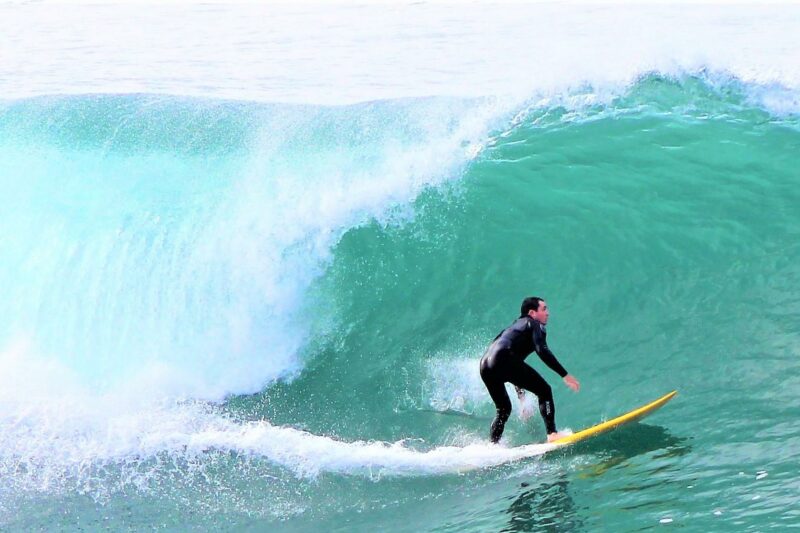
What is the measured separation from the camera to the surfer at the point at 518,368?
8.15m

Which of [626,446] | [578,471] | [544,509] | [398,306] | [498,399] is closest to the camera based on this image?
[544,509]

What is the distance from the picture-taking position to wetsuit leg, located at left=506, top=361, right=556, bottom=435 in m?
8.16

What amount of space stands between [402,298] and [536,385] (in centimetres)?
295

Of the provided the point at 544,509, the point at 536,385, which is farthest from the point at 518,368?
the point at 544,509

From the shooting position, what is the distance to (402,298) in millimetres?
10828

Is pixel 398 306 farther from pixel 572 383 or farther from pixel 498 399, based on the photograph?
pixel 572 383

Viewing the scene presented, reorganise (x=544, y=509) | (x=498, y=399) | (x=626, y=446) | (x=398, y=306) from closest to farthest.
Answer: (x=544, y=509) < (x=626, y=446) < (x=498, y=399) < (x=398, y=306)

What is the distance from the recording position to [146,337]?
10.7 metres

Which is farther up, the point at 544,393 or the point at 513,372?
the point at 513,372

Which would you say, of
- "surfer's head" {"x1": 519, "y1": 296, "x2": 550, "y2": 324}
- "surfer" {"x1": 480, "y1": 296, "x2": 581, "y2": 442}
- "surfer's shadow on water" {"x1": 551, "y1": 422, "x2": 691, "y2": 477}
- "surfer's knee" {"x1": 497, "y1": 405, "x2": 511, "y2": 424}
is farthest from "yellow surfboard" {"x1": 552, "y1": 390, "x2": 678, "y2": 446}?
"surfer's head" {"x1": 519, "y1": 296, "x2": 550, "y2": 324}

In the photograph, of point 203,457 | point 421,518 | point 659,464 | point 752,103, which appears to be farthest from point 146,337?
point 752,103

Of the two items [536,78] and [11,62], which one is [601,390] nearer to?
[536,78]

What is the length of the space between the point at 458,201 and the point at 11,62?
1531cm

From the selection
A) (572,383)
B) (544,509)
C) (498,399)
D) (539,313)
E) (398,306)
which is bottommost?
(544,509)
